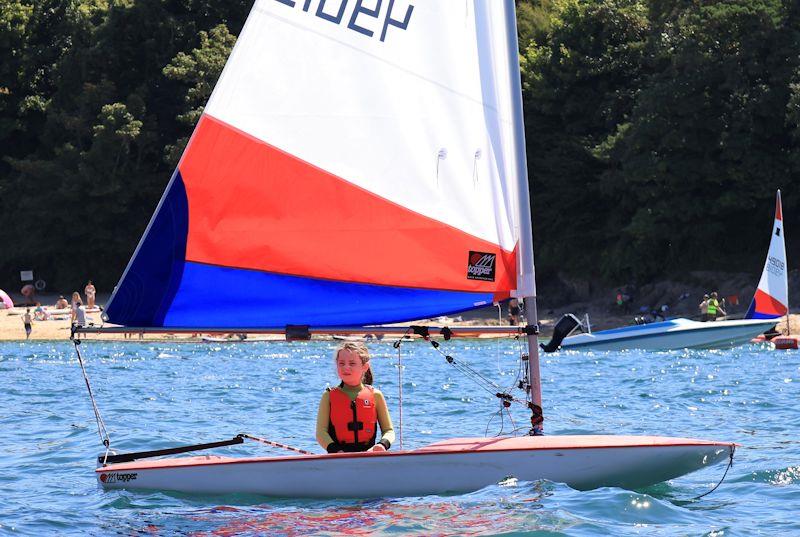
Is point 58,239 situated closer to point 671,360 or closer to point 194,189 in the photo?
point 671,360

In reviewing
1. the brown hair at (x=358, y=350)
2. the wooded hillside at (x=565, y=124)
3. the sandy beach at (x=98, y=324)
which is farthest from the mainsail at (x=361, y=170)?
the wooded hillside at (x=565, y=124)

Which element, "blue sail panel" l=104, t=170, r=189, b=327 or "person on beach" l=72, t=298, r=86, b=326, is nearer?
"blue sail panel" l=104, t=170, r=189, b=327

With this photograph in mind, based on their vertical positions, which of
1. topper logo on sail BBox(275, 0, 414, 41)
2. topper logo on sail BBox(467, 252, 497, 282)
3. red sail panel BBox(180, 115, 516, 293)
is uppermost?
topper logo on sail BBox(275, 0, 414, 41)

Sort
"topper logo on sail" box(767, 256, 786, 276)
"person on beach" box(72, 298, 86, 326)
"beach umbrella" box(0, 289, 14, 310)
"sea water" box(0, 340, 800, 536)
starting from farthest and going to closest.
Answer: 1. "beach umbrella" box(0, 289, 14, 310)
2. "topper logo on sail" box(767, 256, 786, 276)
3. "person on beach" box(72, 298, 86, 326)
4. "sea water" box(0, 340, 800, 536)

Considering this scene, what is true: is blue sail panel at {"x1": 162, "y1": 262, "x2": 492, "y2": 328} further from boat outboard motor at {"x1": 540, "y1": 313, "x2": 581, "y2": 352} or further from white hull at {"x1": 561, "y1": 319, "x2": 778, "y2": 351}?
white hull at {"x1": 561, "y1": 319, "x2": 778, "y2": 351}

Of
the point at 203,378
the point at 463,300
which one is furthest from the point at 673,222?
the point at 463,300

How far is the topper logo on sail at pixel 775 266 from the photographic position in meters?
29.6

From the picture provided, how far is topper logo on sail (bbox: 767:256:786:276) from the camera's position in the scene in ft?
97.1

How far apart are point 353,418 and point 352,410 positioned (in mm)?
58

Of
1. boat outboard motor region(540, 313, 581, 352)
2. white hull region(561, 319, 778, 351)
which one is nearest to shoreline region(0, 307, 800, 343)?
white hull region(561, 319, 778, 351)

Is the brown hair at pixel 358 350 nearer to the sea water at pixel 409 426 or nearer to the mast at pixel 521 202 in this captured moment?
the sea water at pixel 409 426

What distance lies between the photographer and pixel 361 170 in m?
9.13

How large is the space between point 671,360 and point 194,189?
1791cm

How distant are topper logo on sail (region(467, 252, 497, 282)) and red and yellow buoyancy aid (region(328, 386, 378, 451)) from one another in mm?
1098
